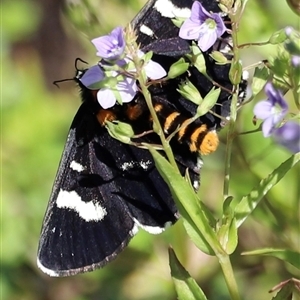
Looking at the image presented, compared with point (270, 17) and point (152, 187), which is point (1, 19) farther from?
point (152, 187)

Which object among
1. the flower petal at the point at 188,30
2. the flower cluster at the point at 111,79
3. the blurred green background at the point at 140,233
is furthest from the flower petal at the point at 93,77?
the blurred green background at the point at 140,233

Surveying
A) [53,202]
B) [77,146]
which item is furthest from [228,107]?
[53,202]

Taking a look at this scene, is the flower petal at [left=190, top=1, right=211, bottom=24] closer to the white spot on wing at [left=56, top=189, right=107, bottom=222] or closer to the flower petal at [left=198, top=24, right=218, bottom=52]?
the flower petal at [left=198, top=24, right=218, bottom=52]

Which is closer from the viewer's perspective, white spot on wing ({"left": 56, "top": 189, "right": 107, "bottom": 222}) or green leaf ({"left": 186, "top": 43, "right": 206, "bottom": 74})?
green leaf ({"left": 186, "top": 43, "right": 206, "bottom": 74})

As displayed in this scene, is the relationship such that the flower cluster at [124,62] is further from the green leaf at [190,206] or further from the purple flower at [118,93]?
the green leaf at [190,206]

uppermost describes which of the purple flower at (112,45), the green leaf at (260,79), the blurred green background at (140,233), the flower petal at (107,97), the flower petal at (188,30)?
the purple flower at (112,45)

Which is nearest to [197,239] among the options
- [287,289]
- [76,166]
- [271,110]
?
[287,289]

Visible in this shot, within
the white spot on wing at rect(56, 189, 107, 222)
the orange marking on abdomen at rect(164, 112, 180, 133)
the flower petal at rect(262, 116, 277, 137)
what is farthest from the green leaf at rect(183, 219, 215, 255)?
the white spot on wing at rect(56, 189, 107, 222)

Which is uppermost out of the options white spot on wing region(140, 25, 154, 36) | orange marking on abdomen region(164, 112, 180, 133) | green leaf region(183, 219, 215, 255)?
white spot on wing region(140, 25, 154, 36)
